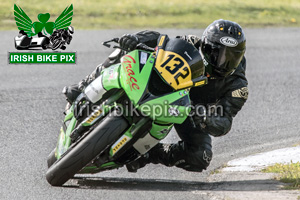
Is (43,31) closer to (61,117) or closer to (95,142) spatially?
(61,117)

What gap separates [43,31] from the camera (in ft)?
41.8

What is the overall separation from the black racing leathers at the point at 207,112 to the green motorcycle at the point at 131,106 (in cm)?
52

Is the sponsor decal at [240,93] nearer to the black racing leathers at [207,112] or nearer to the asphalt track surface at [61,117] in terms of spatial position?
the black racing leathers at [207,112]

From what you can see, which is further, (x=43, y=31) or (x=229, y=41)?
(x=43, y=31)

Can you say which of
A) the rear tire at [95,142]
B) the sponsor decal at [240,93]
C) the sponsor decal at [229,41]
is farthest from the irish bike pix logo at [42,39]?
the rear tire at [95,142]

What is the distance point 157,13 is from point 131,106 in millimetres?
11245

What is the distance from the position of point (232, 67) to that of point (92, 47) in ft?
21.4

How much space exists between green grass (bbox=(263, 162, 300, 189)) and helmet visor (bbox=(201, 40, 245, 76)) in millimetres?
1127

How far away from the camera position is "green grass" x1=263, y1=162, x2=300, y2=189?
5.56 m

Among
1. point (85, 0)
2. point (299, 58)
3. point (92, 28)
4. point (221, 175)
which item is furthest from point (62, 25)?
point (221, 175)

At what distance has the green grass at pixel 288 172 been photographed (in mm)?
5563

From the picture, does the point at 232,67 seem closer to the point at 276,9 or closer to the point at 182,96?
the point at 182,96

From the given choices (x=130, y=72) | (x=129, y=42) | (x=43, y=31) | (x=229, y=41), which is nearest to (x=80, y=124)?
(x=130, y=72)

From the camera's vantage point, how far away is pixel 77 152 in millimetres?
4996
